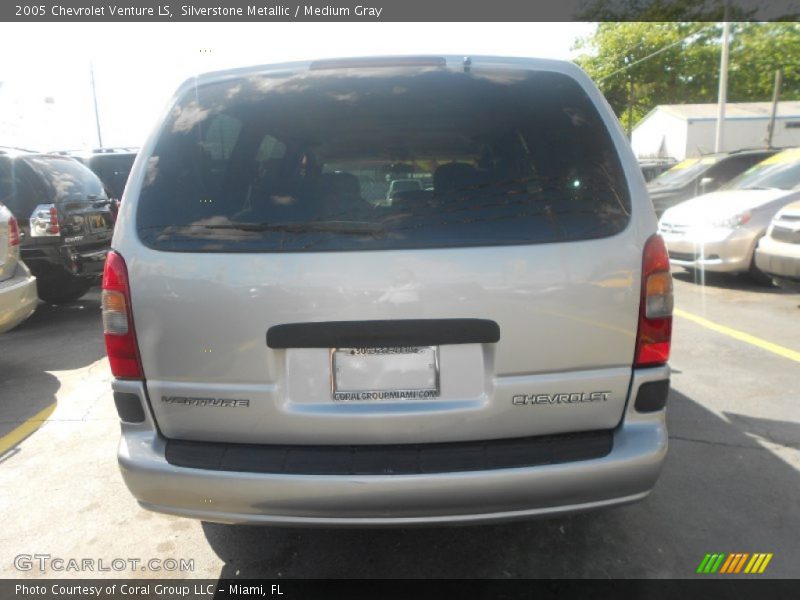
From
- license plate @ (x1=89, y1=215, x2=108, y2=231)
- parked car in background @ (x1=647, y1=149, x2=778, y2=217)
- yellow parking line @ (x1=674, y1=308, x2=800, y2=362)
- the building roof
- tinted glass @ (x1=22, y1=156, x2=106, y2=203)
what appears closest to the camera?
yellow parking line @ (x1=674, y1=308, x2=800, y2=362)

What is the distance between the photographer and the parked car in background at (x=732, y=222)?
730 cm

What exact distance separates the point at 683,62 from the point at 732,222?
4859 centimetres

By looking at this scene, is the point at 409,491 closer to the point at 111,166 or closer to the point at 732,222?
the point at 732,222

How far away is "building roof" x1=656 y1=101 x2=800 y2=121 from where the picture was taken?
39.4 m

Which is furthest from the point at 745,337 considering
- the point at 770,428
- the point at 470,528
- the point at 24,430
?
the point at 24,430

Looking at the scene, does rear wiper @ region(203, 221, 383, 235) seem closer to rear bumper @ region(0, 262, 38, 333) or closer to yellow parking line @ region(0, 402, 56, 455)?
yellow parking line @ region(0, 402, 56, 455)

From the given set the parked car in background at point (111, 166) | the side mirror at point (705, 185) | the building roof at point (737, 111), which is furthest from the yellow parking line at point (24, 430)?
the building roof at point (737, 111)

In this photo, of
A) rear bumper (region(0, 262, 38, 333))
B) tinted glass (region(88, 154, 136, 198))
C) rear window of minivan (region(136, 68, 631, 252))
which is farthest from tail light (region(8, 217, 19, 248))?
tinted glass (region(88, 154, 136, 198))

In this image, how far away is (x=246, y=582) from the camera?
2307 millimetres

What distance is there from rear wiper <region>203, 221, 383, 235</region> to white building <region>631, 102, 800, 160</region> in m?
40.6

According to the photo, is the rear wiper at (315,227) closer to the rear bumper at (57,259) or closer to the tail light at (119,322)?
the tail light at (119,322)

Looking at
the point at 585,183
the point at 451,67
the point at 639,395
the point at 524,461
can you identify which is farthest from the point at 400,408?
the point at 451,67

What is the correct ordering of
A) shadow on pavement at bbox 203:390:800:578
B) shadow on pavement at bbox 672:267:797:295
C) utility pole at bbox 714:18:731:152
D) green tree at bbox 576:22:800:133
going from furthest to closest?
green tree at bbox 576:22:800:133 → utility pole at bbox 714:18:731:152 → shadow on pavement at bbox 672:267:797:295 → shadow on pavement at bbox 203:390:800:578

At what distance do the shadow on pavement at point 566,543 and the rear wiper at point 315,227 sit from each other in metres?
1.18
